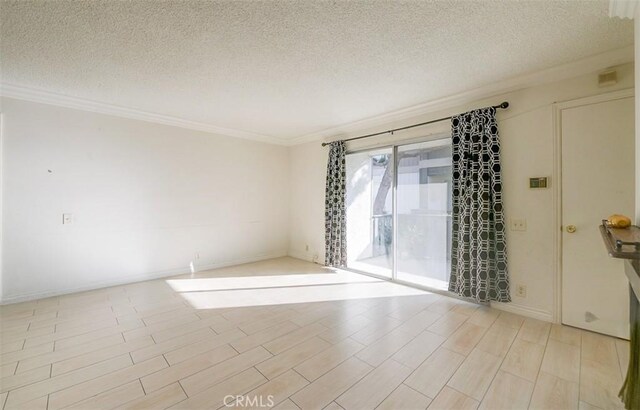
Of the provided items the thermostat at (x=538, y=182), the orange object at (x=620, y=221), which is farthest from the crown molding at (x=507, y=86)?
the orange object at (x=620, y=221)

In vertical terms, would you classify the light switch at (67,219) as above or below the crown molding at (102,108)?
below

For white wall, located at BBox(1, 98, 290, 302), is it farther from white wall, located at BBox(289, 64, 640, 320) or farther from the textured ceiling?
white wall, located at BBox(289, 64, 640, 320)

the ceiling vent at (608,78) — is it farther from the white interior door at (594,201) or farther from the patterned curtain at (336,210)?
the patterned curtain at (336,210)

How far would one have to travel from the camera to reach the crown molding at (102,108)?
2.95 metres

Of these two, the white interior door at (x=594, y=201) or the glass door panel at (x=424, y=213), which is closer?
the white interior door at (x=594, y=201)

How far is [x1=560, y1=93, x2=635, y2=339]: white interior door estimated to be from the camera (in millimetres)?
2211

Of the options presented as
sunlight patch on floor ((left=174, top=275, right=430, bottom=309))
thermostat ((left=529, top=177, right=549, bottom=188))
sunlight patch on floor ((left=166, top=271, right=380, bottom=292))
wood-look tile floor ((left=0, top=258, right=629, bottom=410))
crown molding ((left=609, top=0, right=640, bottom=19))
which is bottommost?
wood-look tile floor ((left=0, top=258, right=629, bottom=410))

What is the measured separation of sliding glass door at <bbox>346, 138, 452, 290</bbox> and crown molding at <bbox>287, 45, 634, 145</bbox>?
0.43 meters

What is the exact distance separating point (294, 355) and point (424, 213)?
98.0 inches

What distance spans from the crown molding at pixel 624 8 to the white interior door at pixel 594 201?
37.7 inches

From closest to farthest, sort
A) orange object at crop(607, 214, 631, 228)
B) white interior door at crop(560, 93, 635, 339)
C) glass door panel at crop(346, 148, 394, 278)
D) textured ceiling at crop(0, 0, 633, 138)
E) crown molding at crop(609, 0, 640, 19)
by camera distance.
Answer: orange object at crop(607, 214, 631, 228)
crown molding at crop(609, 0, 640, 19)
textured ceiling at crop(0, 0, 633, 138)
white interior door at crop(560, 93, 635, 339)
glass door panel at crop(346, 148, 394, 278)

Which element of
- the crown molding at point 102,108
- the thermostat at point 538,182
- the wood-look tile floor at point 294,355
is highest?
the crown molding at point 102,108

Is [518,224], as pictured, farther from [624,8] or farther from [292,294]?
[292,294]

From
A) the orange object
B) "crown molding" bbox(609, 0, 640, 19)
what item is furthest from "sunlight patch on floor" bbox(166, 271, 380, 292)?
"crown molding" bbox(609, 0, 640, 19)
